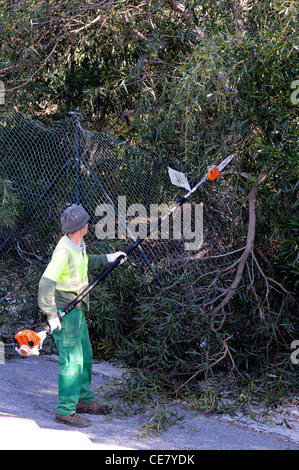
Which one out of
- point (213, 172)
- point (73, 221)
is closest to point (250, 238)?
point (213, 172)

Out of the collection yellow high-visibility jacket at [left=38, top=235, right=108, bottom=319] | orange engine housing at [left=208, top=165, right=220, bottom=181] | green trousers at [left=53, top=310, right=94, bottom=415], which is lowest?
green trousers at [left=53, top=310, right=94, bottom=415]

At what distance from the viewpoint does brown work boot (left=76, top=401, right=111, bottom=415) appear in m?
4.84

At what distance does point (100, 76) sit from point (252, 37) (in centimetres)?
316

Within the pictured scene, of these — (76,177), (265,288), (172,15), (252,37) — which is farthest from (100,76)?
(265,288)

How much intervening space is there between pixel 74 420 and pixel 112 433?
305 millimetres

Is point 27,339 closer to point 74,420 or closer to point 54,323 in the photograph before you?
point 54,323

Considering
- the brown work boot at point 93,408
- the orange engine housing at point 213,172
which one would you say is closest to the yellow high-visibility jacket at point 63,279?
the brown work boot at point 93,408

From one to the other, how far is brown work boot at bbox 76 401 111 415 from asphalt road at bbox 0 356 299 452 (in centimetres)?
7

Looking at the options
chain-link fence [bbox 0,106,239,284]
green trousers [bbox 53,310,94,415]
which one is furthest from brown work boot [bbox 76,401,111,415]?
chain-link fence [bbox 0,106,239,284]

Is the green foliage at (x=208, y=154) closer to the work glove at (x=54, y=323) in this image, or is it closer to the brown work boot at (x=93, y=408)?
the brown work boot at (x=93, y=408)

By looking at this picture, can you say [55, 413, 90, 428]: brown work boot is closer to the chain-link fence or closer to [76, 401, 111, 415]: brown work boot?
[76, 401, 111, 415]: brown work boot

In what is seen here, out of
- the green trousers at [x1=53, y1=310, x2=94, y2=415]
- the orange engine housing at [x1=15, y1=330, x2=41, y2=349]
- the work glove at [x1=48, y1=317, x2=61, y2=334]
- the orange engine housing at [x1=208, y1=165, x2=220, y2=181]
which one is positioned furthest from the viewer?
the orange engine housing at [x1=208, y1=165, x2=220, y2=181]

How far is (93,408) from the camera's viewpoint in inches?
191

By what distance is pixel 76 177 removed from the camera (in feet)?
21.3
